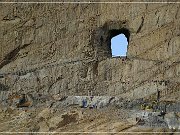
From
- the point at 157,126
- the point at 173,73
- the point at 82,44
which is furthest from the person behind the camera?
the point at 82,44

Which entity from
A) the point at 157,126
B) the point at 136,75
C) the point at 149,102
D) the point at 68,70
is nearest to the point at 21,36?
the point at 68,70

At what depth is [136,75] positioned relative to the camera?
18125mm

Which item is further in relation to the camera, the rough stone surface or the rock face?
the rock face

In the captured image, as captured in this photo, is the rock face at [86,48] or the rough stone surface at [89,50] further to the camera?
the rock face at [86,48]

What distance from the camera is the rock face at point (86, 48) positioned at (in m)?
18.1

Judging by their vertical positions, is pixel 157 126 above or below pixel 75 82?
below

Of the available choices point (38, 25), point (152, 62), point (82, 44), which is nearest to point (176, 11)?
point (152, 62)

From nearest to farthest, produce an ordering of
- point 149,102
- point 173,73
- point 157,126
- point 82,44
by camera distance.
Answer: point 157,126, point 149,102, point 173,73, point 82,44

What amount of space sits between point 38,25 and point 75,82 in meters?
2.45

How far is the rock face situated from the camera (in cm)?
1809

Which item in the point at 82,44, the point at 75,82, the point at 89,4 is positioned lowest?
the point at 75,82

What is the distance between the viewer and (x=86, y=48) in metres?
18.9

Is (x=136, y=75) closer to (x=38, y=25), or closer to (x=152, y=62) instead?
(x=152, y=62)

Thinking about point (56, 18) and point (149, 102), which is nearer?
point (149, 102)
